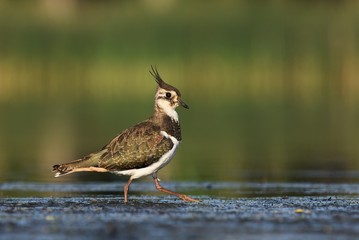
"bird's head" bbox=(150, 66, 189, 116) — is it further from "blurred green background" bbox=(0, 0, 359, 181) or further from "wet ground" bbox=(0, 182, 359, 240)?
"blurred green background" bbox=(0, 0, 359, 181)

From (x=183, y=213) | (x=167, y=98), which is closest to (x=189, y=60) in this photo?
(x=167, y=98)

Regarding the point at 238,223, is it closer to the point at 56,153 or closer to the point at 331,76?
the point at 56,153

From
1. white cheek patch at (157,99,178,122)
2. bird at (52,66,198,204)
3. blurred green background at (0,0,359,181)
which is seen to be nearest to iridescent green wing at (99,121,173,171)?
bird at (52,66,198,204)

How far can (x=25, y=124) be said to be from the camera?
1132 inches

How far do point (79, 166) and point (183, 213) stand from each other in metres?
1.99

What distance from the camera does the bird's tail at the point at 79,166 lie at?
498 inches

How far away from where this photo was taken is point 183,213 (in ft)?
36.6

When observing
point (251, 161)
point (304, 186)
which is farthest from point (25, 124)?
point (304, 186)

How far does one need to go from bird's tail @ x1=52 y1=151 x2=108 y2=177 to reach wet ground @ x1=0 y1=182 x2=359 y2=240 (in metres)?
0.35

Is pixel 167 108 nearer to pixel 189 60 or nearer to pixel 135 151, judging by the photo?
pixel 135 151

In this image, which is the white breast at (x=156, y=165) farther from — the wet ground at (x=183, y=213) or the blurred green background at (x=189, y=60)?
the blurred green background at (x=189, y=60)

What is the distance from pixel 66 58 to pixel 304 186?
2459cm

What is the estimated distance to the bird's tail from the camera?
12.6 m

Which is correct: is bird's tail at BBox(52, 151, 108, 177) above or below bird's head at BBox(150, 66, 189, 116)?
below
